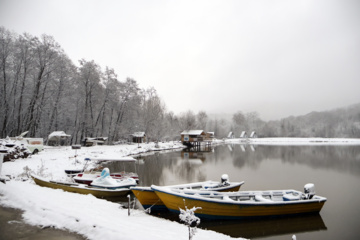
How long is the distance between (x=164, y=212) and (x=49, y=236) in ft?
20.6

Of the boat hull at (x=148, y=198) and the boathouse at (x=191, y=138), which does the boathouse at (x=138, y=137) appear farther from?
the boat hull at (x=148, y=198)

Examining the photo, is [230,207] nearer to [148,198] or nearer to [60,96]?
[148,198]

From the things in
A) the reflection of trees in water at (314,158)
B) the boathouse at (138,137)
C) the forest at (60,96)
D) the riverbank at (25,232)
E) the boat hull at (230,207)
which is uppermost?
the forest at (60,96)

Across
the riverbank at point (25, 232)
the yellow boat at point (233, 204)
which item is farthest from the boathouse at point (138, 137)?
the riverbank at point (25, 232)

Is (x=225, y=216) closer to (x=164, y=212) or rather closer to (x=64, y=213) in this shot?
(x=164, y=212)

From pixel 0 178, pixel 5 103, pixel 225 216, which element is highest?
pixel 5 103

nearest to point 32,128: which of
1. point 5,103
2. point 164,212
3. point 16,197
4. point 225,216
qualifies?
point 5,103

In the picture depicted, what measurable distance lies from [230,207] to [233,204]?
8.8 inches

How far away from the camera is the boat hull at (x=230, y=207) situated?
951 cm

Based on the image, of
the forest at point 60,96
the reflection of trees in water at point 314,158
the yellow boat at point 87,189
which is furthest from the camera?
the forest at point 60,96

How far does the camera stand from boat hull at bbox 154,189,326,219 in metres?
9.51

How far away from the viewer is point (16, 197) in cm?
845

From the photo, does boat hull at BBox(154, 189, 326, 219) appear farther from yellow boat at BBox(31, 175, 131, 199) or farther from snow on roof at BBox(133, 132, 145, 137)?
snow on roof at BBox(133, 132, 145, 137)

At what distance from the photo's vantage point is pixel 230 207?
9547 millimetres
